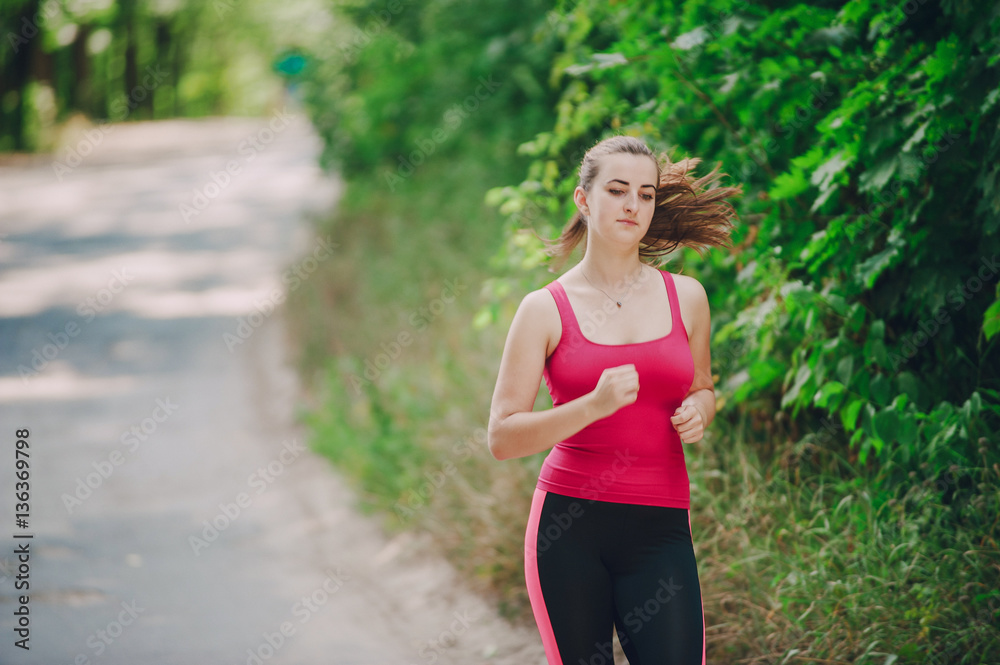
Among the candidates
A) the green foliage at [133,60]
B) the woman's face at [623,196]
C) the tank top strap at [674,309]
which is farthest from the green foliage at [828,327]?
the green foliage at [133,60]

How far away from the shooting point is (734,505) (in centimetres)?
417

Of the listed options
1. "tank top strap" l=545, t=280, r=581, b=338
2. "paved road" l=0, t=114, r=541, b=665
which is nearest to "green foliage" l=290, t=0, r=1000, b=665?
"paved road" l=0, t=114, r=541, b=665

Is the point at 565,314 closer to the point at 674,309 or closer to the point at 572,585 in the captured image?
the point at 674,309

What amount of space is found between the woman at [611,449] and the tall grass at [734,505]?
1.25m

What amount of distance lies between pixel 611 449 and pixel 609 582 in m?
0.39

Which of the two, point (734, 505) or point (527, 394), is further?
point (734, 505)

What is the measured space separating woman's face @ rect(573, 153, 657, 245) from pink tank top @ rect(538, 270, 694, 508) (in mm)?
244

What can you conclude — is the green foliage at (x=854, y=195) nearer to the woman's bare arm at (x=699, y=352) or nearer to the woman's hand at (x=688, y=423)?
the woman's bare arm at (x=699, y=352)

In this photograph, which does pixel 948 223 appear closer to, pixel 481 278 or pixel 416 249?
pixel 481 278

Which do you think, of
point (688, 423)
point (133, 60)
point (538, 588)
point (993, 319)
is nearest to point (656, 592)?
point (538, 588)

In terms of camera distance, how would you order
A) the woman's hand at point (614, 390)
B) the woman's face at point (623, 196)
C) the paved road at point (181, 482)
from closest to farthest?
1. the woman's hand at point (614, 390)
2. the woman's face at point (623, 196)
3. the paved road at point (181, 482)

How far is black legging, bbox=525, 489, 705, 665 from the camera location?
239 centimetres

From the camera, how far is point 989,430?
140 inches

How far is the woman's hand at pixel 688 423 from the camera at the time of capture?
240 cm
